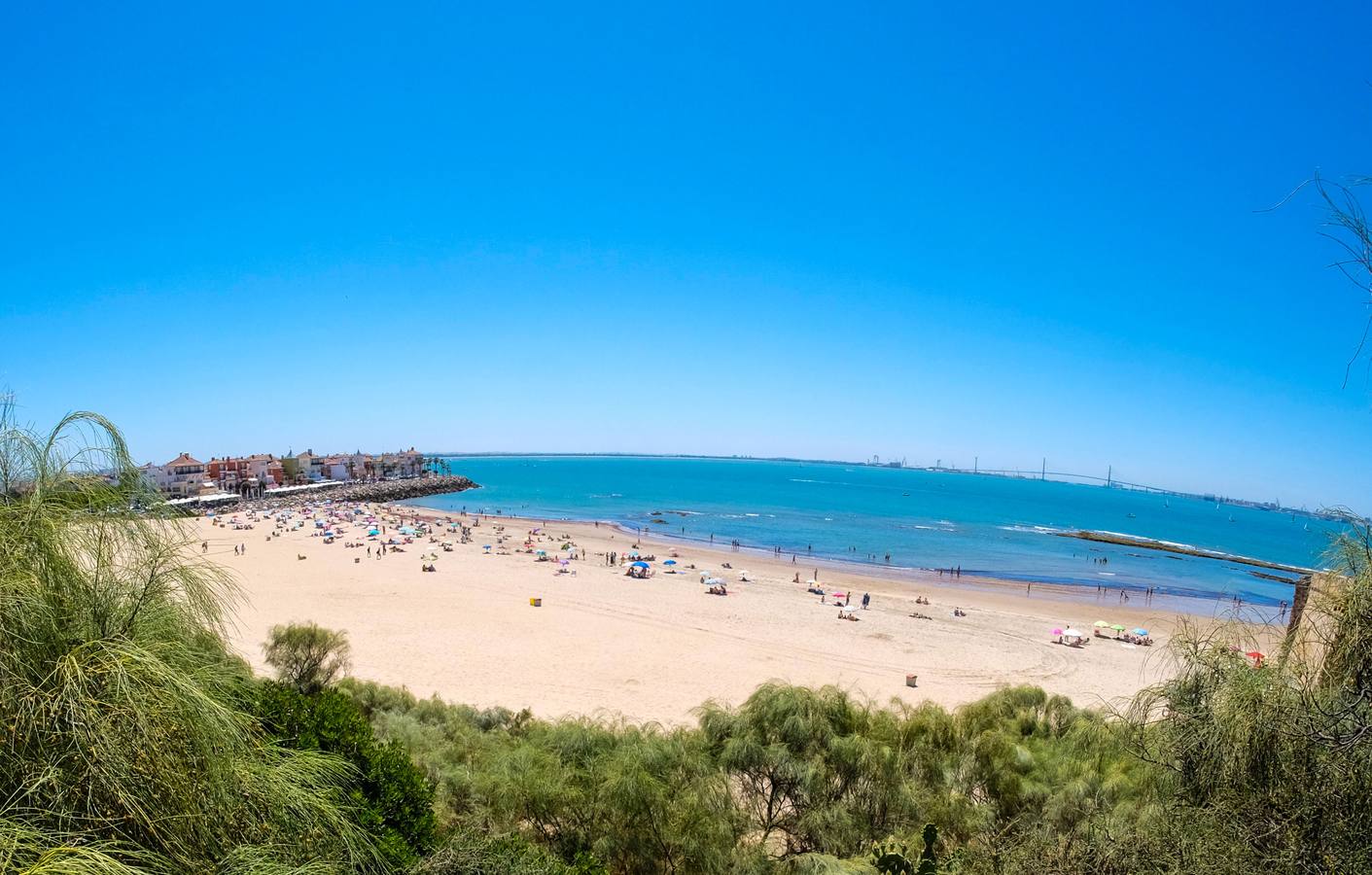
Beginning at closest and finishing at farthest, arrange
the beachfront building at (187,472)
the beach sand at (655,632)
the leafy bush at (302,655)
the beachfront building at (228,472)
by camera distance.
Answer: the leafy bush at (302,655)
the beach sand at (655,632)
the beachfront building at (187,472)
the beachfront building at (228,472)

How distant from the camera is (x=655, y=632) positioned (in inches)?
920

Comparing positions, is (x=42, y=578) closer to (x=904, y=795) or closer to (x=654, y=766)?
(x=654, y=766)

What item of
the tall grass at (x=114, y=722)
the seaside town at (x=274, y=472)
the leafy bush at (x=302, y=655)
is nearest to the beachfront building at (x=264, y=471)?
the seaside town at (x=274, y=472)

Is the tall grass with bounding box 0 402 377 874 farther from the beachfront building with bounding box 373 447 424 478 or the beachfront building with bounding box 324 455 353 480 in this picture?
the beachfront building with bounding box 373 447 424 478

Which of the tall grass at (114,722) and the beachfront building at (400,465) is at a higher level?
the tall grass at (114,722)

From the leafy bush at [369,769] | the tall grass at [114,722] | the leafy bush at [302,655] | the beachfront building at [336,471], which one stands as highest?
the tall grass at [114,722]

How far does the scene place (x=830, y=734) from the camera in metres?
8.53

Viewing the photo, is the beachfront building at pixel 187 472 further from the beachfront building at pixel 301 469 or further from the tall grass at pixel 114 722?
the tall grass at pixel 114 722

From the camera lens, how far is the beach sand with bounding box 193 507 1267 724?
1717cm

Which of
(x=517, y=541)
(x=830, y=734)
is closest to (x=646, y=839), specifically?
(x=830, y=734)

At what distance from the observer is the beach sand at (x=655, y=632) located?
17172 millimetres

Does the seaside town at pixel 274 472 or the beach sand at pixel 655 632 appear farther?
the seaside town at pixel 274 472

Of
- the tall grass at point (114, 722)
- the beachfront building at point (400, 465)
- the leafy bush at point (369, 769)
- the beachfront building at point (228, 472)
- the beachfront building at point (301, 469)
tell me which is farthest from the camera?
the beachfront building at point (400, 465)

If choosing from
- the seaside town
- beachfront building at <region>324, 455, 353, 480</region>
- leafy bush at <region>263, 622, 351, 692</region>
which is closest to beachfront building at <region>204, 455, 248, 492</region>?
the seaside town
